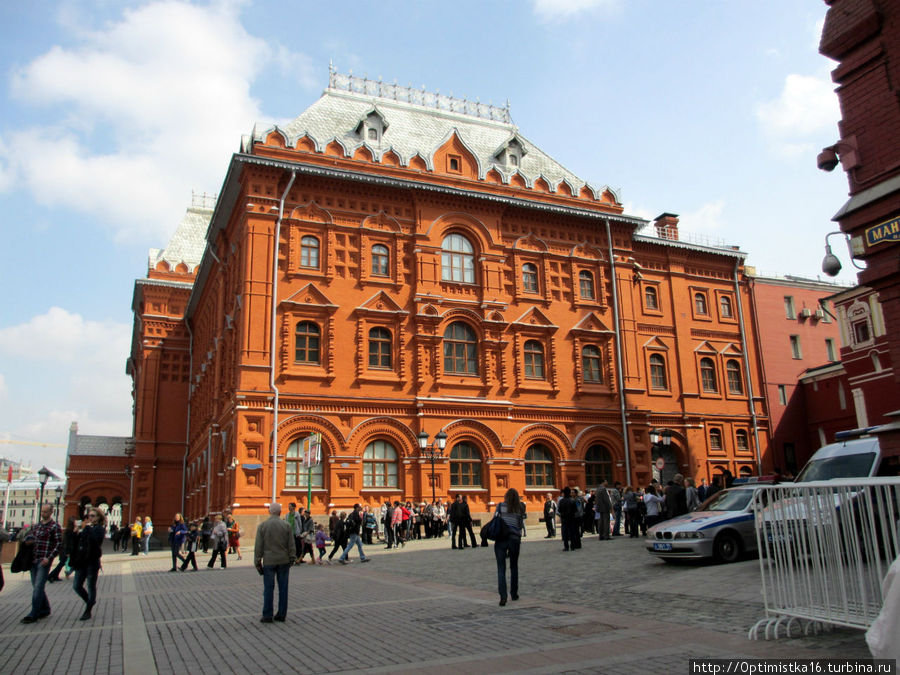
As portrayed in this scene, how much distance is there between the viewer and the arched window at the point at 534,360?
34.8 metres

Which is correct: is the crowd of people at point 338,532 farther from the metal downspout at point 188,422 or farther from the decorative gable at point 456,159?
the decorative gable at point 456,159

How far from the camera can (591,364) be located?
3641 centimetres

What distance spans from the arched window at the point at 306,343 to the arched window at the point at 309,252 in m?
2.58

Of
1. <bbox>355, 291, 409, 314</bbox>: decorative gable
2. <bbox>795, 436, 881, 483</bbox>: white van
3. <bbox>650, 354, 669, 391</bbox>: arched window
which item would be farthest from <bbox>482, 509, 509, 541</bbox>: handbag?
<bbox>650, 354, 669, 391</bbox>: arched window

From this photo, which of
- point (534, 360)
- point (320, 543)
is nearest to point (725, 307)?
point (534, 360)

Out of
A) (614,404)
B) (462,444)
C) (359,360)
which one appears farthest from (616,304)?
(359,360)

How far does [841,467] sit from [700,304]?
28.2 m

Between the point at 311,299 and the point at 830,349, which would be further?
the point at 830,349

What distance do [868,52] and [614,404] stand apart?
25644 millimetres

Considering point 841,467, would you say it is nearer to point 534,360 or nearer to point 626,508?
point 626,508

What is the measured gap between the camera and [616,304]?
3725 cm

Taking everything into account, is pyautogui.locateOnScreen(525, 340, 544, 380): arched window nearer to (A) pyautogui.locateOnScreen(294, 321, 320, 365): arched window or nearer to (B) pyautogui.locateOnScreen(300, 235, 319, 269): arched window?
(A) pyautogui.locateOnScreen(294, 321, 320, 365): arched window

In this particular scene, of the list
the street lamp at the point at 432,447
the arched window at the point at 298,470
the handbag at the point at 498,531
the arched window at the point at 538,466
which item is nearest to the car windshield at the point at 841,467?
the handbag at the point at 498,531

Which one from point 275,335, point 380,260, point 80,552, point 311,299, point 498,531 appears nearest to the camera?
point 498,531
